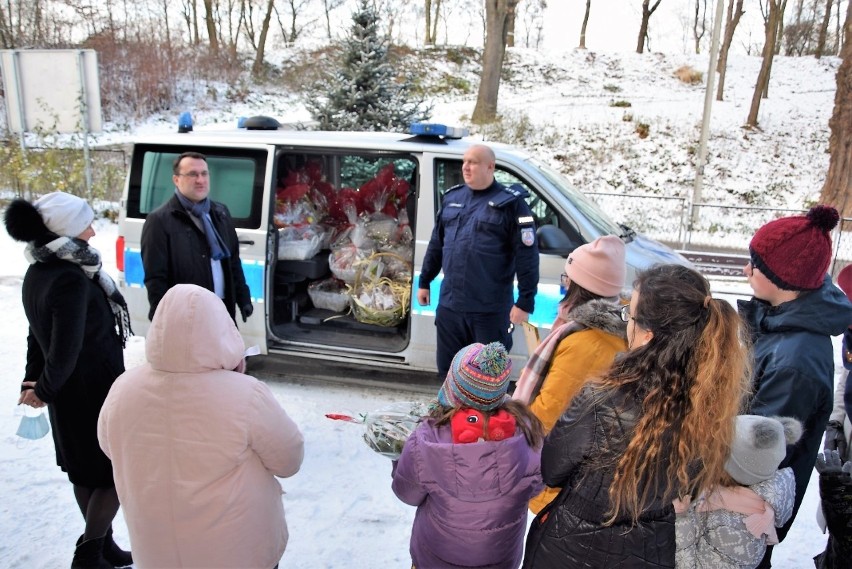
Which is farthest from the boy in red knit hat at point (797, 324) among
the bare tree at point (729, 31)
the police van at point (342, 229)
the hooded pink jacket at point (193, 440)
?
the bare tree at point (729, 31)

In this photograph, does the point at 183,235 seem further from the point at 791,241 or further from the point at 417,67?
A: the point at 417,67

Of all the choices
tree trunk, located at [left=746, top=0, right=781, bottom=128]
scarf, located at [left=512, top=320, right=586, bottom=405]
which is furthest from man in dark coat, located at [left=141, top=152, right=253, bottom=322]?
tree trunk, located at [left=746, top=0, right=781, bottom=128]

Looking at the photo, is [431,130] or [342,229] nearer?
[431,130]

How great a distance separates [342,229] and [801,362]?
405cm

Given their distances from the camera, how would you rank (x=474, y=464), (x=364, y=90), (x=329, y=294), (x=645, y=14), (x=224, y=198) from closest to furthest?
(x=474, y=464)
(x=224, y=198)
(x=329, y=294)
(x=364, y=90)
(x=645, y=14)

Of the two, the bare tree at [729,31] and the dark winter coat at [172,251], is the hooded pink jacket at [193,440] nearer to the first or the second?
the dark winter coat at [172,251]

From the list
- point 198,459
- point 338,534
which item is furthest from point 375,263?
point 198,459

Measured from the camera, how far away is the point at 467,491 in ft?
6.42

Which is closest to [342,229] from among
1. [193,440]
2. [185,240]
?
[185,240]

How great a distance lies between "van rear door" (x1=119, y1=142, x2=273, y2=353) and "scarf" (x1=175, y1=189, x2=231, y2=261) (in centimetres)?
72

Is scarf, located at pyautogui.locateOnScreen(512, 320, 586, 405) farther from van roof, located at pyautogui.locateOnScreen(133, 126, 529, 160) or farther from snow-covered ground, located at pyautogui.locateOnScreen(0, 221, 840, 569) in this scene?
van roof, located at pyautogui.locateOnScreen(133, 126, 529, 160)

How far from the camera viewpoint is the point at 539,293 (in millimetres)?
4348

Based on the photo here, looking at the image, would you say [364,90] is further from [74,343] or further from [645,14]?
[645,14]

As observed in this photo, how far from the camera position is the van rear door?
15.3 feet
